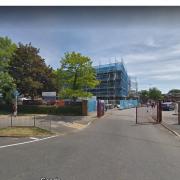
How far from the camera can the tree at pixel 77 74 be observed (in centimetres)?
3472

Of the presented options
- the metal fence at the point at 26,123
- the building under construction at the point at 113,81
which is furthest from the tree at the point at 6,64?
the building under construction at the point at 113,81

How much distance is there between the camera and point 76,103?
35000mm

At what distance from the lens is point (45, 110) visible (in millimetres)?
36094

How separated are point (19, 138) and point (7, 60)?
25587 millimetres

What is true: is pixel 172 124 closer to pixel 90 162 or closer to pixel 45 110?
pixel 45 110

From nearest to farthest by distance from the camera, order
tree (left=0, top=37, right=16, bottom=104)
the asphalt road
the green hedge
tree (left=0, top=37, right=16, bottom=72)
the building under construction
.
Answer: the asphalt road → the green hedge → tree (left=0, top=37, right=16, bottom=104) → tree (left=0, top=37, right=16, bottom=72) → the building under construction

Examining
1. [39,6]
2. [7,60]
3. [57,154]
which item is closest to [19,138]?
[57,154]

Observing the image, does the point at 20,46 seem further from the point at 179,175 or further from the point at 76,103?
the point at 179,175

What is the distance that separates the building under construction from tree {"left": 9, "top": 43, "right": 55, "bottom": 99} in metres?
57.5

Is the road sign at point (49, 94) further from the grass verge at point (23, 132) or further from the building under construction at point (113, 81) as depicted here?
the building under construction at point (113, 81)

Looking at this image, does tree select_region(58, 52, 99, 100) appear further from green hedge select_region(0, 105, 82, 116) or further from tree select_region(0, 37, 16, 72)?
tree select_region(0, 37, 16, 72)

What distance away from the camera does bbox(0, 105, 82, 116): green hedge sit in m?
34.1

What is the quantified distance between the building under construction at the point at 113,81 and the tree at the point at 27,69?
57.5 meters

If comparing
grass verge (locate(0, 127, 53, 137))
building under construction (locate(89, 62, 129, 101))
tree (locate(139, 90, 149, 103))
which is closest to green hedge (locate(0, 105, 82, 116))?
grass verge (locate(0, 127, 53, 137))
